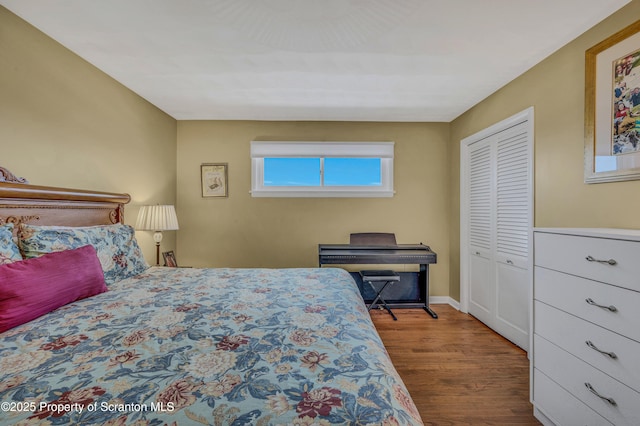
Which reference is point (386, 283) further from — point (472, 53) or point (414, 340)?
point (472, 53)

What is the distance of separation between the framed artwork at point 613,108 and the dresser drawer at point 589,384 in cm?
107

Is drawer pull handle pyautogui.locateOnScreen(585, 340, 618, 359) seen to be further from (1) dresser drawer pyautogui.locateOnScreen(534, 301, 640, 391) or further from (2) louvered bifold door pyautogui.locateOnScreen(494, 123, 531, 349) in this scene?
(2) louvered bifold door pyautogui.locateOnScreen(494, 123, 531, 349)

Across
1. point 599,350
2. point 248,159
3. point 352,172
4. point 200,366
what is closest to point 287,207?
point 248,159

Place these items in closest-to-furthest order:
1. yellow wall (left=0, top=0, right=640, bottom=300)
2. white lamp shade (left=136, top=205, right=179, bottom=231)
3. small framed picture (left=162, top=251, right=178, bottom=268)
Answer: yellow wall (left=0, top=0, right=640, bottom=300) → white lamp shade (left=136, top=205, right=179, bottom=231) → small framed picture (left=162, top=251, right=178, bottom=268)

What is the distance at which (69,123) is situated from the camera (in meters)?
2.04

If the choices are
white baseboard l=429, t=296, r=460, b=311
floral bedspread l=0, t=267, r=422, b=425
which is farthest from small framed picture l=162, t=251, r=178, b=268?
white baseboard l=429, t=296, r=460, b=311

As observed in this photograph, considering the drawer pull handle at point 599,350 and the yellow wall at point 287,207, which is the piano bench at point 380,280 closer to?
the yellow wall at point 287,207

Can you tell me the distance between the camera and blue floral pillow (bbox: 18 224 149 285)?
4.84ft

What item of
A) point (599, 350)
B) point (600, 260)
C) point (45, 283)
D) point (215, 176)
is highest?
point (215, 176)

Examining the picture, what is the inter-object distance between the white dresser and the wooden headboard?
315 cm

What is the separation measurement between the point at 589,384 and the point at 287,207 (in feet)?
9.95

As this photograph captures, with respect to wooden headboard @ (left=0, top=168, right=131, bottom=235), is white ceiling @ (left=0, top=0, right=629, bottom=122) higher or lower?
higher

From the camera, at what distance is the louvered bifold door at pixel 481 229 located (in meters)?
2.85

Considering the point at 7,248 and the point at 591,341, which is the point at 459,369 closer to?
the point at 591,341
